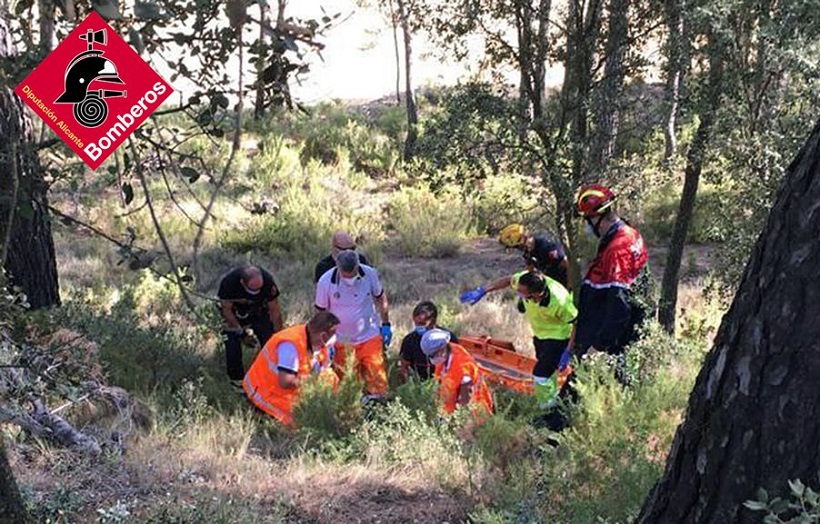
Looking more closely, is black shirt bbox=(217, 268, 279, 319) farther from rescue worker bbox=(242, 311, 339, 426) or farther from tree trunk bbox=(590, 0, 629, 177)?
tree trunk bbox=(590, 0, 629, 177)

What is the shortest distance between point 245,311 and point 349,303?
1032 mm

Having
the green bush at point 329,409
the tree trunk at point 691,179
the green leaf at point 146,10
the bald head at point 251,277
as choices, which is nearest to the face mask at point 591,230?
the tree trunk at point 691,179

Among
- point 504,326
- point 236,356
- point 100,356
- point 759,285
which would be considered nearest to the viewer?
point 759,285

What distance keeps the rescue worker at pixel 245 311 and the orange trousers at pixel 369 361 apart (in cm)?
84

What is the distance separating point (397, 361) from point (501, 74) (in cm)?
284

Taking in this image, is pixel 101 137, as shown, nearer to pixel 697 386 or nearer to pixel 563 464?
pixel 697 386

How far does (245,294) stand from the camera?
7297 millimetres

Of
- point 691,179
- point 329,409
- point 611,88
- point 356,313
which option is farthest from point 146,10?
point 691,179

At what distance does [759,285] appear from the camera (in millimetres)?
1829

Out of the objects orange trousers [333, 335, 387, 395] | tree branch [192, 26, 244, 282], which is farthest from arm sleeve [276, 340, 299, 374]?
tree branch [192, 26, 244, 282]

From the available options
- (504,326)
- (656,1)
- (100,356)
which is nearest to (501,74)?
(656,1)

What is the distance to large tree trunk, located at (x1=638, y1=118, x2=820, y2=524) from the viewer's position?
172cm

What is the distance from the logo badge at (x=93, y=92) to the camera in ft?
5.75

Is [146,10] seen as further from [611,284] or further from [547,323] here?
[547,323]
